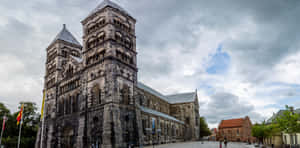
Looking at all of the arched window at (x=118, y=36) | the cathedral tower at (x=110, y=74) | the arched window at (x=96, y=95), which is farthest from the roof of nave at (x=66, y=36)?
the arched window at (x=96, y=95)

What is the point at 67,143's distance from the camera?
38.5 meters

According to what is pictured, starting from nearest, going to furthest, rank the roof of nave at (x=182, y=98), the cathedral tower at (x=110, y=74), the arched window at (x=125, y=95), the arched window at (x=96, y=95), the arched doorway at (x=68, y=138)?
the cathedral tower at (x=110, y=74) → the arched window at (x=96, y=95) → the arched window at (x=125, y=95) → the arched doorway at (x=68, y=138) → the roof of nave at (x=182, y=98)

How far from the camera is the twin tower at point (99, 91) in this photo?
33.2m

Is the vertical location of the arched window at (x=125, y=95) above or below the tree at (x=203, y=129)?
above

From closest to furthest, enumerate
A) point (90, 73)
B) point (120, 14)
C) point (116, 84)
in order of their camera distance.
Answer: point (116, 84)
point (90, 73)
point (120, 14)

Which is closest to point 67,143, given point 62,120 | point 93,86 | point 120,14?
point 62,120

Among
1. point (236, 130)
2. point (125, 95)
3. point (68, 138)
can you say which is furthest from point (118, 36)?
point (236, 130)

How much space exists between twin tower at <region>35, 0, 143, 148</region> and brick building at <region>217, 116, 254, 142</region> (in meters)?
61.2

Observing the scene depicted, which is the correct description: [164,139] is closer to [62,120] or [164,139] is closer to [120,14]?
[62,120]

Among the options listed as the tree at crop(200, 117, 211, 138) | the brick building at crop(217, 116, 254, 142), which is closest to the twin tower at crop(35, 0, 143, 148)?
the tree at crop(200, 117, 211, 138)

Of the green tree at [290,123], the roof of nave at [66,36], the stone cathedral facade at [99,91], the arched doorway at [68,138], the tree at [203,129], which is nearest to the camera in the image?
the green tree at [290,123]

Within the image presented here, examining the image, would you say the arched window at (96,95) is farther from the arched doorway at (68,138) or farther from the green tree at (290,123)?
the green tree at (290,123)

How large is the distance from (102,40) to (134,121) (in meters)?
14.9

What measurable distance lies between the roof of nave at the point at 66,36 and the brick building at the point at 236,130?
211ft
